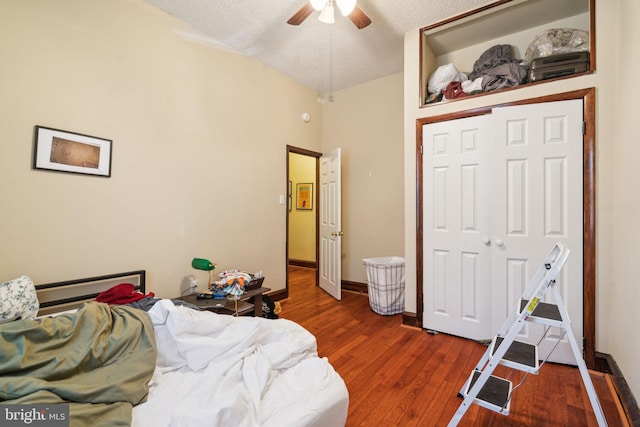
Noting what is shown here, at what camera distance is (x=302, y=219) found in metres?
6.18

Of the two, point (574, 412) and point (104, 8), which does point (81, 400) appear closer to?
point (574, 412)

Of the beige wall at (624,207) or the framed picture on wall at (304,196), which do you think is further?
the framed picture on wall at (304,196)

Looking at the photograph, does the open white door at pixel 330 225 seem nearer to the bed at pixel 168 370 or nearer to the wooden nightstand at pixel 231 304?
the wooden nightstand at pixel 231 304

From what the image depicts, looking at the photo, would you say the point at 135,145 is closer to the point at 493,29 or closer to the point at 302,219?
the point at 493,29

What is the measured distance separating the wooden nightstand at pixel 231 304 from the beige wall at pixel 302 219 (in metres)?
3.07

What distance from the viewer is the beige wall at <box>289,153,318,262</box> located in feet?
19.7

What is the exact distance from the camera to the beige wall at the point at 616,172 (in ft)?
5.76

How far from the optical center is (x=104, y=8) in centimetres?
230

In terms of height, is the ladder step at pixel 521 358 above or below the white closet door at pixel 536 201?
below

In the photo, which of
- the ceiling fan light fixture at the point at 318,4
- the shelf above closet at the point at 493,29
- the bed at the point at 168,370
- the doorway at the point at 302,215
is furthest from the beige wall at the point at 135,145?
the doorway at the point at 302,215

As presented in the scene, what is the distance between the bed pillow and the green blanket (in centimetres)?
65

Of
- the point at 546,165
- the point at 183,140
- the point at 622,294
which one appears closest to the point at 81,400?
the point at 183,140

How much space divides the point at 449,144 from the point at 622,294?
1635mm

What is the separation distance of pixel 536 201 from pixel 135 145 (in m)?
3.34
